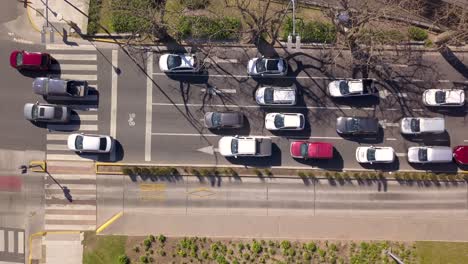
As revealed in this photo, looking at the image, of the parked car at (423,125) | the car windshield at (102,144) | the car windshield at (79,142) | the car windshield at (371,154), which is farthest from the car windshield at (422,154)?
the car windshield at (79,142)

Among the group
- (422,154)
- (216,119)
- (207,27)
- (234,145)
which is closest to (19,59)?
(207,27)

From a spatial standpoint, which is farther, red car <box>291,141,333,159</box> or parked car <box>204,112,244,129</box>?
parked car <box>204,112,244,129</box>

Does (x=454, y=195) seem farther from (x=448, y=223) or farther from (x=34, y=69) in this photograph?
(x=34, y=69)

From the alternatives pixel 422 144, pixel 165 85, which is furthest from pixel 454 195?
pixel 165 85

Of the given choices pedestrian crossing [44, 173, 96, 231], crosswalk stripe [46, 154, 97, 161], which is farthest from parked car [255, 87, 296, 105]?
pedestrian crossing [44, 173, 96, 231]

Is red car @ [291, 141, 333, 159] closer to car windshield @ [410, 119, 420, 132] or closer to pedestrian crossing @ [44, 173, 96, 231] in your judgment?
car windshield @ [410, 119, 420, 132]
